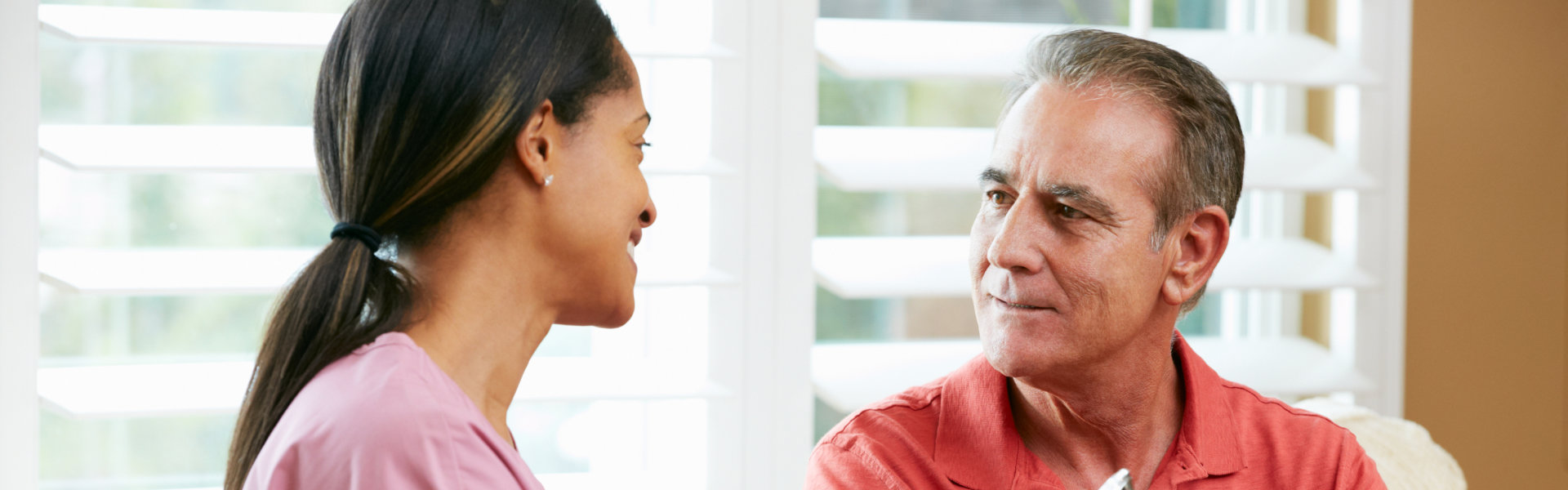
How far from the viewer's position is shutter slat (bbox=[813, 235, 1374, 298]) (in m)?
1.72

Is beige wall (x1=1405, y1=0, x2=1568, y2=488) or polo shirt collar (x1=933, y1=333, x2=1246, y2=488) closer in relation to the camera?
polo shirt collar (x1=933, y1=333, x2=1246, y2=488)

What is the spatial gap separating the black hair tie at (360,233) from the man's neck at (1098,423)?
71 cm

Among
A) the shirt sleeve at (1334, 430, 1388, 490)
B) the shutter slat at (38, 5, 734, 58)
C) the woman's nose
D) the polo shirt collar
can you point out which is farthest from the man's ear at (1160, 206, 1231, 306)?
the shutter slat at (38, 5, 734, 58)

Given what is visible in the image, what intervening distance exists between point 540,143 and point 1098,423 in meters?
0.71

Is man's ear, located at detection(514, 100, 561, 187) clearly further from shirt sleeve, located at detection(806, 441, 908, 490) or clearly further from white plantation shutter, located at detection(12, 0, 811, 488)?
white plantation shutter, located at detection(12, 0, 811, 488)

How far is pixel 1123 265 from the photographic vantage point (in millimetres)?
1233

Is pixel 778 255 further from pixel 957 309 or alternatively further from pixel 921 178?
pixel 957 309

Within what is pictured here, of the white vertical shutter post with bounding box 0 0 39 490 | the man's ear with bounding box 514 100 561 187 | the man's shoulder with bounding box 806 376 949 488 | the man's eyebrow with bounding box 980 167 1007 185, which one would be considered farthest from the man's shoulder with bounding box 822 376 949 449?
the white vertical shutter post with bounding box 0 0 39 490

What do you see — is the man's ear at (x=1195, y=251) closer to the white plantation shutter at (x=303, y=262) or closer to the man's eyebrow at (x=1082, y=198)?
the man's eyebrow at (x=1082, y=198)

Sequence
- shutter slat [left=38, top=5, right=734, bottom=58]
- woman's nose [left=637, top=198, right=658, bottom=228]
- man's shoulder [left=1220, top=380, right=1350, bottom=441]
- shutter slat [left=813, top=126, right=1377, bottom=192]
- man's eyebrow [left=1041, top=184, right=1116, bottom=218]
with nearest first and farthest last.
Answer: woman's nose [left=637, top=198, right=658, bottom=228] < man's eyebrow [left=1041, top=184, right=1116, bottom=218] < man's shoulder [left=1220, top=380, right=1350, bottom=441] < shutter slat [left=38, top=5, right=734, bottom=58] < shutter slat [left=813, top=126, right=1377, bottom=192]

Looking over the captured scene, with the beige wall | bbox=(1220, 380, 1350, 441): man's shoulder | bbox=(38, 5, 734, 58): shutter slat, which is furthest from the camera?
the beige wall

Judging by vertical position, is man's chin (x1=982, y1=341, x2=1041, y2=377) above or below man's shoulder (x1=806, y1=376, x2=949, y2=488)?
above

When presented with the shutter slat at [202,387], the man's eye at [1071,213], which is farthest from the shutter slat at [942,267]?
the man's eye at [1071,213]

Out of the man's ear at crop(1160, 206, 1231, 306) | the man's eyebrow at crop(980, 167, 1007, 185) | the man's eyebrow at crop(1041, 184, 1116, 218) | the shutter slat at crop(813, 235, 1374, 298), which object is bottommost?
the shutter slat at crop(813, 235, 1374, 298)
